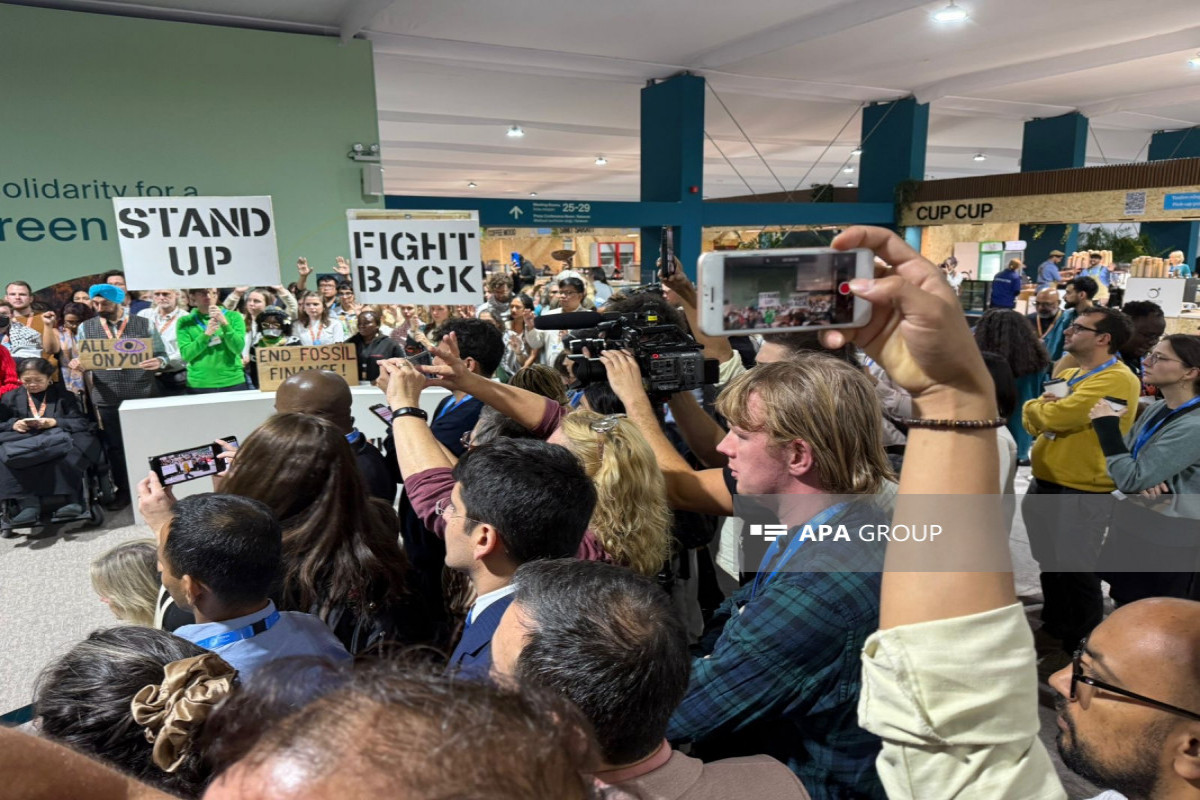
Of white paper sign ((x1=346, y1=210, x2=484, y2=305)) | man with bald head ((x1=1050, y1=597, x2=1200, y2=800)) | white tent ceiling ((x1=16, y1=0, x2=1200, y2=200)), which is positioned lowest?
man with bald head ((x1=1050, y1=597, x2=1200, y2=800))

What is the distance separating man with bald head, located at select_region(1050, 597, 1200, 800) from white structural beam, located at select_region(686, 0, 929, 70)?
21.4 feet

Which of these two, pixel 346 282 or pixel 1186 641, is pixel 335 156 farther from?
pixel 1186 641

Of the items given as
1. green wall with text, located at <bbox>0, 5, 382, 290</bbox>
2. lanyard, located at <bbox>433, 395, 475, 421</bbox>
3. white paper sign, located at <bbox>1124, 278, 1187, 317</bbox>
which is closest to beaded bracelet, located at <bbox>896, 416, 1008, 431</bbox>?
lanyard, located at <bbox>433, 395, 475, 421</bbox>

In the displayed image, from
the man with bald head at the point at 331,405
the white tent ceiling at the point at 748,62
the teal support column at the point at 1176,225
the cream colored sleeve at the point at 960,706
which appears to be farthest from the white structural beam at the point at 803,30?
the teal support column at the point at 1176,225

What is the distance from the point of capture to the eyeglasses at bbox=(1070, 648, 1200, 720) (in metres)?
1.06

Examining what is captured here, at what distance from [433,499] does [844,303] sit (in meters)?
1.45

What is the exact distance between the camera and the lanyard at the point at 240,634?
1.62 m

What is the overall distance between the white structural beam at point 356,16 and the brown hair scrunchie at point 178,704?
615 centimetres

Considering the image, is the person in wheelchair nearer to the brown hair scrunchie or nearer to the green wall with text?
the green wall with text

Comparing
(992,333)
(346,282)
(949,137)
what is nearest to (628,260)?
(949,137)

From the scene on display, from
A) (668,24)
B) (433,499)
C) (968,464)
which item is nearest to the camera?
(968,464)

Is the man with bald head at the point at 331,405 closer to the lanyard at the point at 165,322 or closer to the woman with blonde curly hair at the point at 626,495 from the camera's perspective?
the woman with blonde curly hair at the point at 626,495

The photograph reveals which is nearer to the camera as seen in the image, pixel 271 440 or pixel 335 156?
pixel 271 440

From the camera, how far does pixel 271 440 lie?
2203 mm
